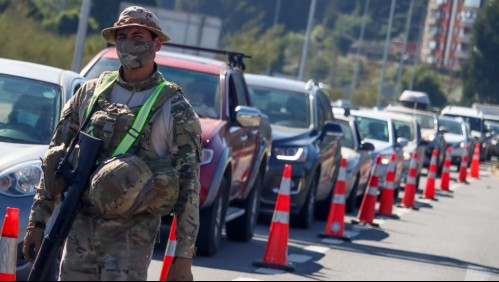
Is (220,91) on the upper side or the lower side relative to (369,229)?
upper

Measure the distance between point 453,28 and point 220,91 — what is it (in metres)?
101

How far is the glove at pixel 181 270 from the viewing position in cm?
611

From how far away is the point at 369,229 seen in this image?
1758 centimetres

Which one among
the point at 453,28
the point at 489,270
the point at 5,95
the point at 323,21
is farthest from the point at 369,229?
the point at 323,21

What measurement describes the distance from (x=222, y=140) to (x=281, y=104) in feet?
17.5

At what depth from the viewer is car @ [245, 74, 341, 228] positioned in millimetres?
16344

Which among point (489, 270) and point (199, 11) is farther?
point (199, 11)

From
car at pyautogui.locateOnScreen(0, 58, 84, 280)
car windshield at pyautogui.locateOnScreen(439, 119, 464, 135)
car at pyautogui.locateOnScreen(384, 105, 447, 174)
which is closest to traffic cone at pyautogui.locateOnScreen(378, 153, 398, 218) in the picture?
car at pyautogui.locateOnScreen(0, 58, 84, 280)

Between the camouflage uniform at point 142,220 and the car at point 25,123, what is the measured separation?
8.64 feet

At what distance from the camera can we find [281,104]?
18.0 meters

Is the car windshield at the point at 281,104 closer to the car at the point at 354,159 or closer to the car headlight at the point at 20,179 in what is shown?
the car at the point at 354,159

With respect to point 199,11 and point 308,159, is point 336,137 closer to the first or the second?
point 308,159

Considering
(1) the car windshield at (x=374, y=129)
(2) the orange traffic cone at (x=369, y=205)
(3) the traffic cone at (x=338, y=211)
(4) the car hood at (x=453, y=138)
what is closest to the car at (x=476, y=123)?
(4) the car hood at (x=453, y=138)

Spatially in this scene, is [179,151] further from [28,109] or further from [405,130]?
[405,130]
